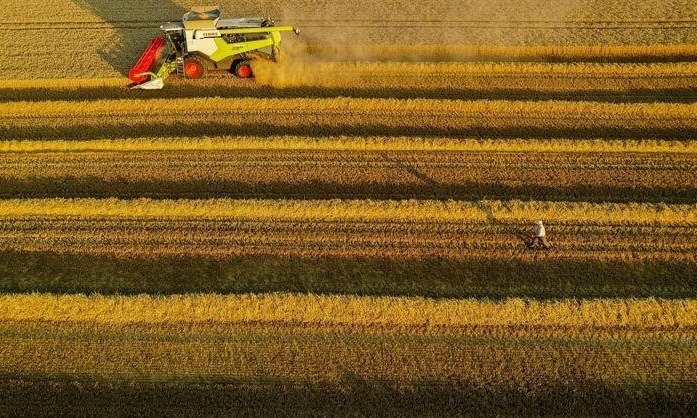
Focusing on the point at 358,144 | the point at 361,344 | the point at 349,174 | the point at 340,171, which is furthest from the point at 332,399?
the point at 358,144

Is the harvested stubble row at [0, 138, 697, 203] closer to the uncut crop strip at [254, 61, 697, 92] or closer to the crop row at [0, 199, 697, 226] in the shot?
the crop row at [0, 199, 697, 226]

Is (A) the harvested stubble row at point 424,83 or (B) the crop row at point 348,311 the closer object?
(B) the crop row at point 348,311

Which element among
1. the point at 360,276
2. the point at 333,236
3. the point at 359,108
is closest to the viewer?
the point at 360,276

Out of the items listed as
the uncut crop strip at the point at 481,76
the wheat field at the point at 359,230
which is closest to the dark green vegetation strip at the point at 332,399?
the wheat field at the point at 359,230

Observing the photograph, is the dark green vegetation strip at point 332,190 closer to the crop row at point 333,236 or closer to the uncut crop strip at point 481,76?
the crop row at point 333,236

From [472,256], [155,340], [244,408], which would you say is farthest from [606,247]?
[155,340]

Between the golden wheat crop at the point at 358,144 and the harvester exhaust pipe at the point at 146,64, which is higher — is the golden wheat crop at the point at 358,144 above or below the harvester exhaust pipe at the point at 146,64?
below

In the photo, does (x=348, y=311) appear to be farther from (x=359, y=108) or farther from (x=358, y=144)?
(x=359, y=108)
